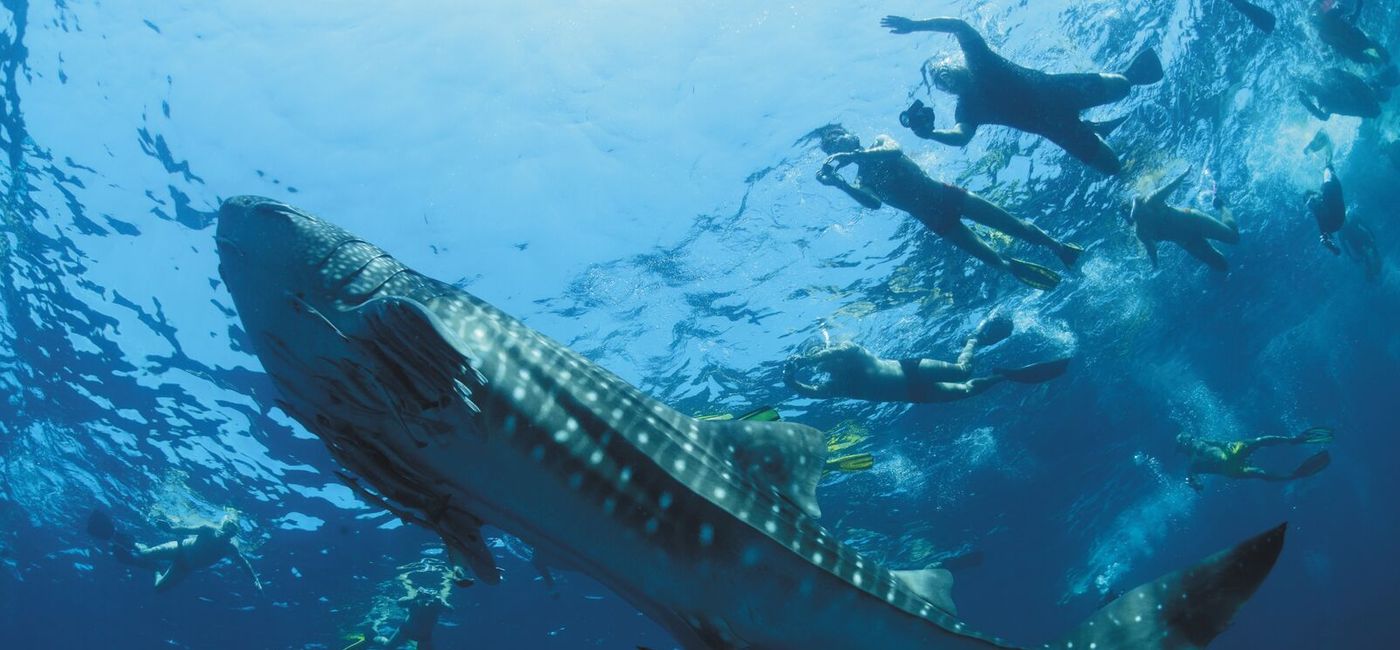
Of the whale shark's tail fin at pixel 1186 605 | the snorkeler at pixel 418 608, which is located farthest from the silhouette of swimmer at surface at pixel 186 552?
the whale shark's tail fin at pixel 1186 605

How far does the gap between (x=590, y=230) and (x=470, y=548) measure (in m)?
11.1

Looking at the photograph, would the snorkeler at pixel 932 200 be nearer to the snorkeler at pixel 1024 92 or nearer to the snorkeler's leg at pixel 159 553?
the snorkeler at pixel 1024 92

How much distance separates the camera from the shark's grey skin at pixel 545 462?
2.58 meters

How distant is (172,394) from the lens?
1659cm

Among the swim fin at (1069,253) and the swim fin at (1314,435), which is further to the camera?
the swim fin at (1314,435)

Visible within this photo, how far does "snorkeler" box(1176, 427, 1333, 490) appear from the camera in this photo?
15656 mm

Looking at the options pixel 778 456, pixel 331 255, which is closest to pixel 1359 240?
pixel 778 456

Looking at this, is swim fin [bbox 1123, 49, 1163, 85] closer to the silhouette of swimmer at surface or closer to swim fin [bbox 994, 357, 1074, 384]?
swim fin [bbox 994, 357, 1074, 384]

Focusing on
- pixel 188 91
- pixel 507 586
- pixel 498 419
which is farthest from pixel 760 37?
pixel 507 586

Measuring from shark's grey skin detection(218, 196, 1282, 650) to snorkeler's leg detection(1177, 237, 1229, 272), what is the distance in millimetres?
12082

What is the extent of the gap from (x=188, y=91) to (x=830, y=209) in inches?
461

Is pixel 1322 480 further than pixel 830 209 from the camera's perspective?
Yes

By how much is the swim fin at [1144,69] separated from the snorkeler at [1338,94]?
34.1 feet

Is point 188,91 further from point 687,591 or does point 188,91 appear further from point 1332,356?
point 1332,356
